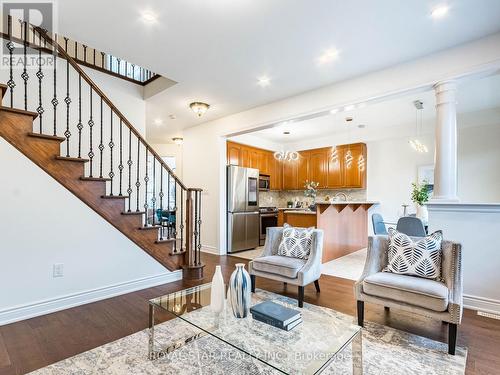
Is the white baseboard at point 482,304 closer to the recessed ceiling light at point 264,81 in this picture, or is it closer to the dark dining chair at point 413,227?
the dark dining chair at point 413,227

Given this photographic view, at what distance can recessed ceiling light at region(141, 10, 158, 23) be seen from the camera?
2.54m

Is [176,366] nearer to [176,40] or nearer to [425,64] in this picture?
[176,40]

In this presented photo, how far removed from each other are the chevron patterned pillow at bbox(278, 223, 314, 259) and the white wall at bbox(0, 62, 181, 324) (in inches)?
73.9

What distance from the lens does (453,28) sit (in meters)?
2.69

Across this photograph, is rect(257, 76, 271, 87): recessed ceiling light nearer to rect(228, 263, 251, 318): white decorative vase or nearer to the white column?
the white column

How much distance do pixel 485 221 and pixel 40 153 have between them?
4766 millimetres

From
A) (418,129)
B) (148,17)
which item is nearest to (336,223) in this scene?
(418,129)

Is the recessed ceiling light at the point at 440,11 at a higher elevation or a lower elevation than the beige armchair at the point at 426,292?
higher

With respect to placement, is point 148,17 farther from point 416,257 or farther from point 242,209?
point 242,209

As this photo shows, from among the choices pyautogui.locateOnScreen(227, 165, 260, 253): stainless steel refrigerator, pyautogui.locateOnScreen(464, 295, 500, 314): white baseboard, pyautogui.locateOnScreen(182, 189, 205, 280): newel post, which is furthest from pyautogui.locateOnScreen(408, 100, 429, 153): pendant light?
pyautogui.locateOnScreen(182, 189, 205, 280): newel post

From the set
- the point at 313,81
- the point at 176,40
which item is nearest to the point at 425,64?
the point at 313,81

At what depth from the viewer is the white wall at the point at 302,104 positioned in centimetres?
294

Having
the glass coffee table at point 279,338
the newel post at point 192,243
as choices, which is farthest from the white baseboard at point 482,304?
the newel post at point 192,243

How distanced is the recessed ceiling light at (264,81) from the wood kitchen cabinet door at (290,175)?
3978mm
